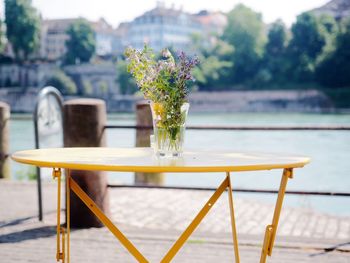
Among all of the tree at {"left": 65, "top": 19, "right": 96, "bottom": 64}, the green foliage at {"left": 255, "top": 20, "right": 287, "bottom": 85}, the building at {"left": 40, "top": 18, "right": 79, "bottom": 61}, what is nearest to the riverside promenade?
the green foliage at {"left": 255, "top": 20, "right": 287, "bottom": 85}

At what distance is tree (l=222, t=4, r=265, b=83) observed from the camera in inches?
2579

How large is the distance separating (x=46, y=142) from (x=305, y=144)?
98.9 ft

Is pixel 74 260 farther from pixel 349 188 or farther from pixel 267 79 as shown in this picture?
pixel 267 79

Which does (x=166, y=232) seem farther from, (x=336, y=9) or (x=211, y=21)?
(x=211, y=21)

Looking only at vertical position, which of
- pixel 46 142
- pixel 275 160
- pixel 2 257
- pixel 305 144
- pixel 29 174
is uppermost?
pixel 275 160

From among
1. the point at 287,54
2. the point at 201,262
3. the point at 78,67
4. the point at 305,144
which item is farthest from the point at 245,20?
the point at 201,262

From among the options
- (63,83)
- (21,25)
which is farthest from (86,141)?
(21,25)

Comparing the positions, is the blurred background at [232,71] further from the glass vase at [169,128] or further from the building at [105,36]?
the glass vase at [169,128]

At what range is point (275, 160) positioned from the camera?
2.19 meters

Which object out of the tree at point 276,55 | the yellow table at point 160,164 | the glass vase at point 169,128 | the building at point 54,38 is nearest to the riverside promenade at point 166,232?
the yellow table at point 160,164

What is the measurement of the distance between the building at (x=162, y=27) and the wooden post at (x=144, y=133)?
7812 centimetres

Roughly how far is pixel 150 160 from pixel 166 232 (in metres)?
1.83

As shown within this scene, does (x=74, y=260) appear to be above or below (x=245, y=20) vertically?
below

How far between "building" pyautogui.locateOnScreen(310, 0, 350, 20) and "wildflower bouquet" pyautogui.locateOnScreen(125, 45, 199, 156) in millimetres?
82599
